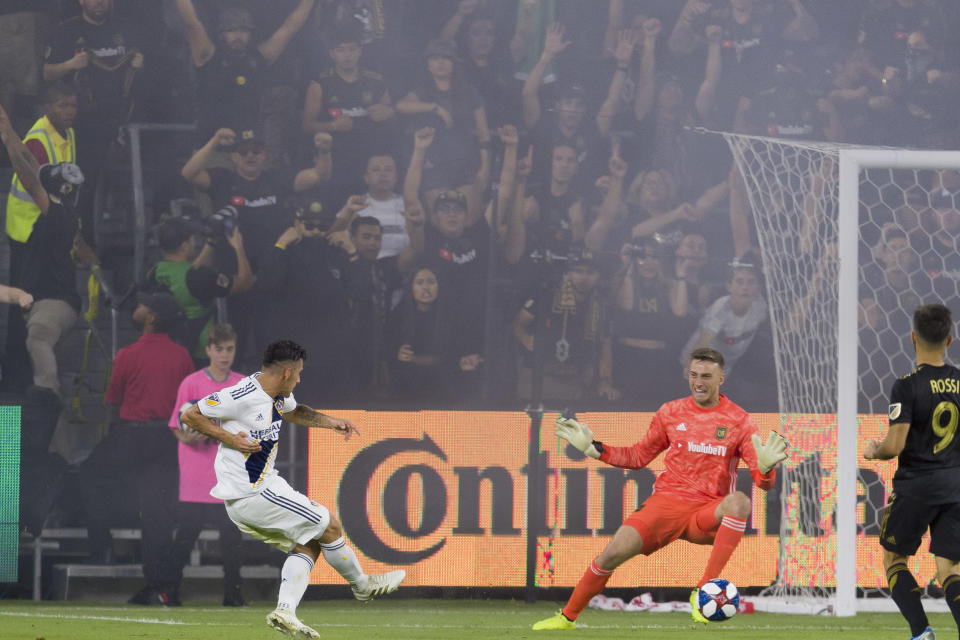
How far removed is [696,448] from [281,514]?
2274mm

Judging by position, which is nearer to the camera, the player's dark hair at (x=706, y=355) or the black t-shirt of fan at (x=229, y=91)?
the player's dark hair at (x=706, y=355)

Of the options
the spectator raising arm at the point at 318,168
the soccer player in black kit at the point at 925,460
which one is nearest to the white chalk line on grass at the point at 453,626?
the soccer player in black kit at the point at 925,460

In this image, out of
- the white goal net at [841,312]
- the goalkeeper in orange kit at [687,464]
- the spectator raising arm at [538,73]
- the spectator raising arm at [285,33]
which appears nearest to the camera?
the goalkeeper in orange kit at [687,464]

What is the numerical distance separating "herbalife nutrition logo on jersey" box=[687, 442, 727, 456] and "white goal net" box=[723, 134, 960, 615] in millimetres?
1556

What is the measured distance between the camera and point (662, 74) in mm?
11375

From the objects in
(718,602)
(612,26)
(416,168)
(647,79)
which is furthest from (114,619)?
(612,26)

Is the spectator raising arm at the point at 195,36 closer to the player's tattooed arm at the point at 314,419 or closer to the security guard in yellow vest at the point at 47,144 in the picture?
the security guard in yellow vest at the point at 47,144

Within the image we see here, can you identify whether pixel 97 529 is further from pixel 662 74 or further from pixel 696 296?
pixel 662 74

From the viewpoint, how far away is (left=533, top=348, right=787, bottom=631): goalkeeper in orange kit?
7.11 meters

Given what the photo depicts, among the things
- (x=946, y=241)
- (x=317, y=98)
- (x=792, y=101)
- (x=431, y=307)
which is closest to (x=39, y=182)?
(x=317, y=98)

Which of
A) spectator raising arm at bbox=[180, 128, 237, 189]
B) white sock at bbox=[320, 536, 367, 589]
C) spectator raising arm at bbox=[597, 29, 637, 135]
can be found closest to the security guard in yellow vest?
spectator raising arm at bbox=[180, 128, 237, 189]

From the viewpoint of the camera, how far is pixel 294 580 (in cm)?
621

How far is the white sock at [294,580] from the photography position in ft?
19.9

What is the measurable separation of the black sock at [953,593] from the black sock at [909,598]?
14 cm
